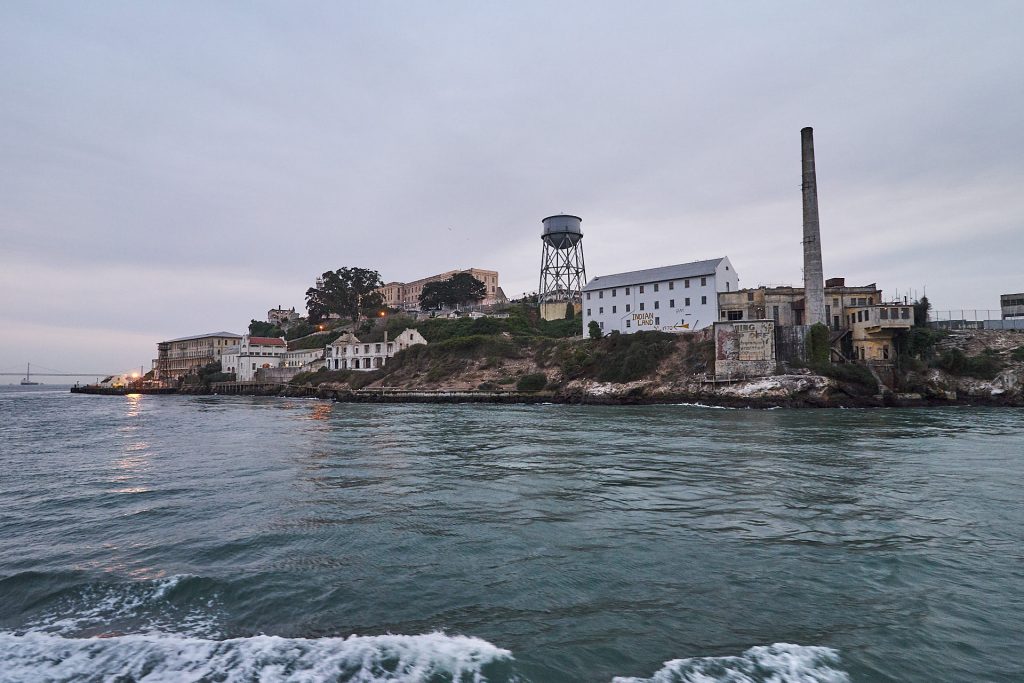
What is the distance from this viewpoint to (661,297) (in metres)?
57.2

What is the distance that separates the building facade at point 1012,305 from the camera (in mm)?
50938

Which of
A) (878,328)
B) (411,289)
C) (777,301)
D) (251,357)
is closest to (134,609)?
(878,328)

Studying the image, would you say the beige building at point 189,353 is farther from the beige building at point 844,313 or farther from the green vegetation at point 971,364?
the green vegetation at point 971,364

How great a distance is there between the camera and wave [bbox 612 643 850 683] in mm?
5254

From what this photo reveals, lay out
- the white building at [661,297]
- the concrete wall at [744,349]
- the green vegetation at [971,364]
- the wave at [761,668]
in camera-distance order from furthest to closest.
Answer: the white building at [661,297]
the concrete wall at [744,349]
the green vegetation at [971,364]
the wave at [761,668]

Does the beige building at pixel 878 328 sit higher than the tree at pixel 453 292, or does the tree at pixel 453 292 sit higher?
the tree at pixel 453 292

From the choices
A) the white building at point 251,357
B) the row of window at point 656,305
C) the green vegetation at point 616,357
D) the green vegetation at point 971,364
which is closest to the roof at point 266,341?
the white building at point 251,357

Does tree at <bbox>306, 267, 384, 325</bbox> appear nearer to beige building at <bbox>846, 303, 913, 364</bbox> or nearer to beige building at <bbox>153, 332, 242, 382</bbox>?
beige building at <bbox>153, 332, 242, 382</bbox>

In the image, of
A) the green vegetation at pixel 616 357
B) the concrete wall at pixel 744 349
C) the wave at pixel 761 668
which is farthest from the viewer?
the green vegetation at pixel 616 357

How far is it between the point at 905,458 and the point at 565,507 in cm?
1360

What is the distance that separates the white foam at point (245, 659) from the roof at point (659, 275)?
173ft

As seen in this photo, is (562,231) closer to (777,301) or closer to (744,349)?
(777,301)

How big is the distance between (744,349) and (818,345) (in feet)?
19.7

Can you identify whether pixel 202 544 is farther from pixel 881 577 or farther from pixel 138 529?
pixel 881 577
